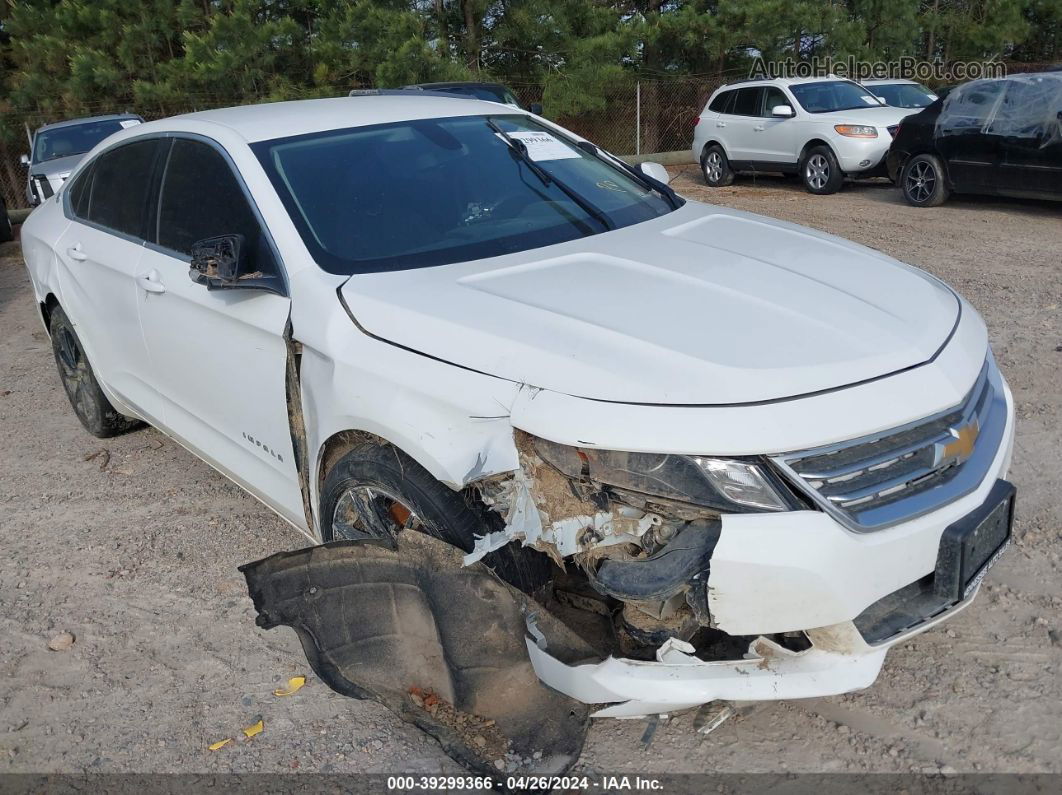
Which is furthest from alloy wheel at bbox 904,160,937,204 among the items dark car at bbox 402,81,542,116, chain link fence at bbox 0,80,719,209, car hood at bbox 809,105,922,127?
chain link fence at bbox 0,80,719,209

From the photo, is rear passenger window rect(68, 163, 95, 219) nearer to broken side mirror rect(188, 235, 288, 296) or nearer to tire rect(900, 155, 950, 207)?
broken side mirror rect(188, 235, 288, 296)

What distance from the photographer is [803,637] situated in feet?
7.77

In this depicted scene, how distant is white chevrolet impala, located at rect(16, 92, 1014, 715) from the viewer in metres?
2.25

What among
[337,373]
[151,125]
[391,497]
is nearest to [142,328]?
[151,125]

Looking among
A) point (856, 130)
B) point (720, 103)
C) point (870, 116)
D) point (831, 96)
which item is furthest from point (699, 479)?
point (720, 103)

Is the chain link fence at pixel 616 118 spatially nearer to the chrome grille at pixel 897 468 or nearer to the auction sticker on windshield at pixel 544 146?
the auction sticker on windshield at pixel 544 146

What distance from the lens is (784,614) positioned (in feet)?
7.32

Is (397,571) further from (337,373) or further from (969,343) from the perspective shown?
(969,343)

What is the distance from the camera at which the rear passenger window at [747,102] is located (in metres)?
13.9

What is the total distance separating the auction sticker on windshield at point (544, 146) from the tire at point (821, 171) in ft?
31.8

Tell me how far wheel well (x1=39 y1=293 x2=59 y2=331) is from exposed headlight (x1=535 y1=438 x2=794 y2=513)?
3.80 meters

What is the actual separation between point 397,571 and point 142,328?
196cm

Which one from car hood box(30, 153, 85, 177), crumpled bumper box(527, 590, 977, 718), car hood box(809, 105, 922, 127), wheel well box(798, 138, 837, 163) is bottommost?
wheel well box(798, 138, 837, 163)

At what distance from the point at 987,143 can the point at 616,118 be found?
938 centimetres
